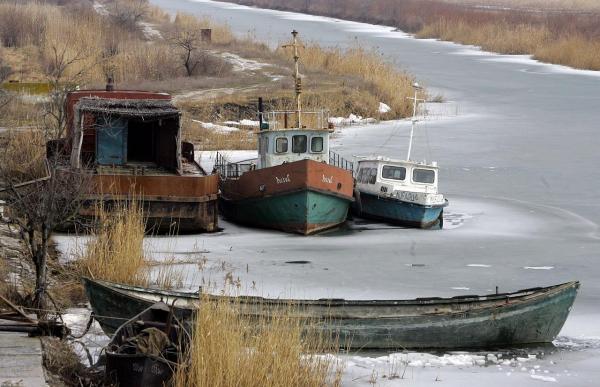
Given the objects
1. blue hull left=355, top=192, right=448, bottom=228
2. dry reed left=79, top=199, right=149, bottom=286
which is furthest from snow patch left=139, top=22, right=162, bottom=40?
dry reed left=79, top=199, right=149, bottom=286

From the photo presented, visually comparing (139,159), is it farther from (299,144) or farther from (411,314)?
(411,314)

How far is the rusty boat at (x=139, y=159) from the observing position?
2016 centimetres

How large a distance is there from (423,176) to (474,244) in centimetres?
346

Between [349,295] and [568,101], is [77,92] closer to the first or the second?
[349,295]

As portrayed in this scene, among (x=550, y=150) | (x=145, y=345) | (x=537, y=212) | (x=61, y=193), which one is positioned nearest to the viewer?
(x=145, y=345)

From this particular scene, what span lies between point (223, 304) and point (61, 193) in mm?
4213

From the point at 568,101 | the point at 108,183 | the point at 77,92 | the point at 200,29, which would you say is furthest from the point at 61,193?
the point at 200,29

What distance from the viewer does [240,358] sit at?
407 inches

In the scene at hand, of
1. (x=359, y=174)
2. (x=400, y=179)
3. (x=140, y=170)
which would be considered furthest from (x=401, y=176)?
(x=140, y=170)

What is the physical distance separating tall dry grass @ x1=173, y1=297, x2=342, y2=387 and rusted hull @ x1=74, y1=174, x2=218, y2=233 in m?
9.14

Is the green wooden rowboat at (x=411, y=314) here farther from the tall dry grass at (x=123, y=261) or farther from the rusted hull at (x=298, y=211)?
the rusted hull at (x=298, y=211)

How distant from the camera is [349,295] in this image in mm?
15391

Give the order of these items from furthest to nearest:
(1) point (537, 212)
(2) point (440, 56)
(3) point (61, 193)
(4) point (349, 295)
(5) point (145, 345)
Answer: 1. (2) point (440, 56)
2. (1) point (537, 212)
3. (4) point (349, 295)
4. (3) point (61, 193)
5. (5) point (145, 345)

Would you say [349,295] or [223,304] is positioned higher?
[223,304]
